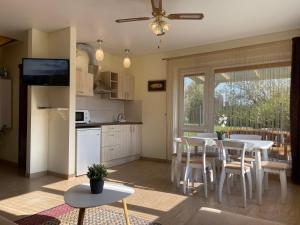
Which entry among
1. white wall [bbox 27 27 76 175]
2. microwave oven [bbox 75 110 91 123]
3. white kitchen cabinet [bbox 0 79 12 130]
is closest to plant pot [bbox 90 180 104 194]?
white wall [bbox 27 27 76 175]

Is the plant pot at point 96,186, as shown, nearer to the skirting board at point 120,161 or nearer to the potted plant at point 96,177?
the potted plant at point 96,177

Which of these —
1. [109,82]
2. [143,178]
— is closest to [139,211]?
[143,178]

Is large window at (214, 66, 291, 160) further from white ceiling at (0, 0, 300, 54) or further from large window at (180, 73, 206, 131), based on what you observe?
white ceiling at (0, 0, 300, 54)

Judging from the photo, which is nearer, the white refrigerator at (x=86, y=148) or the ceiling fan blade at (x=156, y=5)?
the ceiling fan blade at (x=156, y=5)

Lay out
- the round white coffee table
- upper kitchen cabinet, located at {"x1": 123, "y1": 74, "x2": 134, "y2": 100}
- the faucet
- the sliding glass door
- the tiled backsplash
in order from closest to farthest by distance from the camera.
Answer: the round white coffee table
the sliding glass door
the tiled backsplash
upper kitchen cabinet, located at {"x1": 123, "y1": 74, "x2": 134, "y2": 100}
the faucet

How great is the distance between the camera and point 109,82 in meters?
5.75

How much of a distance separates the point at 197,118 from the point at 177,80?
0.99m

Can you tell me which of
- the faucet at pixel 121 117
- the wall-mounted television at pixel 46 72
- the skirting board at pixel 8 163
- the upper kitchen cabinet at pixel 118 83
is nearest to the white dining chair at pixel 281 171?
the wall-mounted television at pixel 46 72

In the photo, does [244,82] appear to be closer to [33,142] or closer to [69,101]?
[69,101]

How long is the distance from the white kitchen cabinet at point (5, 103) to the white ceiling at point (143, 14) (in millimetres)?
1208

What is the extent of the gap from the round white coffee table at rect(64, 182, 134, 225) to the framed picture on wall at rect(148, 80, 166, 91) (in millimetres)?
3697

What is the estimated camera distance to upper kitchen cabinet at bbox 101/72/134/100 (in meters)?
5.77

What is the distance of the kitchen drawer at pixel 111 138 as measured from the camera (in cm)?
507

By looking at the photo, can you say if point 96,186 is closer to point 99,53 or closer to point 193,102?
point 99,53
